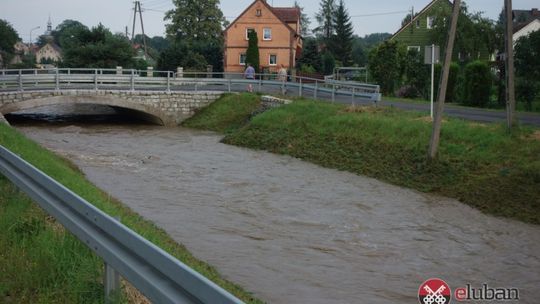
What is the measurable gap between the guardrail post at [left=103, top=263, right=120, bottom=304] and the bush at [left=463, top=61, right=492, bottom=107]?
95.8 feet

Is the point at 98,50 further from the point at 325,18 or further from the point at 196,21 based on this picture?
the point at 325,18

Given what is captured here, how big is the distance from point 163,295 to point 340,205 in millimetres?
10883

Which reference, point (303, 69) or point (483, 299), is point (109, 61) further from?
point (483, 299)

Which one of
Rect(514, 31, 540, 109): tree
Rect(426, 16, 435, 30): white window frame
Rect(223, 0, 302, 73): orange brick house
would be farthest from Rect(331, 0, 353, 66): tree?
Rect(514, 31, 540, 109): tree

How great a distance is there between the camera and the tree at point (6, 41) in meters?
100

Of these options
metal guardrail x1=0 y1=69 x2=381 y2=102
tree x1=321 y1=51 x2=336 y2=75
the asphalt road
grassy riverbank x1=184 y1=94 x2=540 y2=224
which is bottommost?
grassy riverbank x1=184 y1=94 x2=540 y2=224

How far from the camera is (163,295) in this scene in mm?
3566

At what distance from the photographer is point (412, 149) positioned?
18.2 m

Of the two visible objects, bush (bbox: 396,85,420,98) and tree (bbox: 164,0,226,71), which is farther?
tree (bbox: 164,0,226,71)

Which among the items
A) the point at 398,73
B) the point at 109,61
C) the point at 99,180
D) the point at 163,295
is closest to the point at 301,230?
the point at 99,180

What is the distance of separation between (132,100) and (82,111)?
12404 millimetres

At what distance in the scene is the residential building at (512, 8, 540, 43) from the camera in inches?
2901
